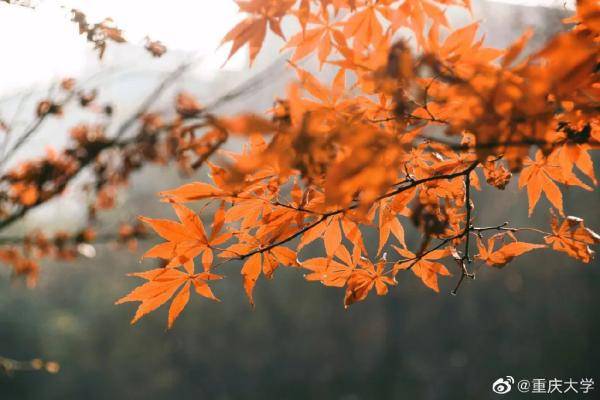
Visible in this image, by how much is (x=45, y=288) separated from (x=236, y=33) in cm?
1181

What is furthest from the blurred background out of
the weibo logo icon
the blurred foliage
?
the weibo logo icon

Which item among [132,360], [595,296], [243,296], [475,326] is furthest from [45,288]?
[595,296]

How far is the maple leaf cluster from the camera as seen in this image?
12.3 inches

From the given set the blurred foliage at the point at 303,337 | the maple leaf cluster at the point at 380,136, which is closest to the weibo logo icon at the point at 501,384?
the maple leaf cluster at the point at 380,136

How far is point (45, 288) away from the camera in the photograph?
10.5 m

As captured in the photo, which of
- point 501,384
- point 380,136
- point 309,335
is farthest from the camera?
point 309,335

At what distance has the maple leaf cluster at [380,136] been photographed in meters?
0.31

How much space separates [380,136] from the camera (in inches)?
12.1

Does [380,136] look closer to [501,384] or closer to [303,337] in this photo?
[501,384]

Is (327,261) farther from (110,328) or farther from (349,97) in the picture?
(110,328)

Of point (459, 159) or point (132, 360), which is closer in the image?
point (459, 159)

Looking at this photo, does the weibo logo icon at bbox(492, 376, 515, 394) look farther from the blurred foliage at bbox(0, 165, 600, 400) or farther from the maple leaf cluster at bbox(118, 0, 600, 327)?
the blurred foliage at bbox(0, 165, 600, 400)

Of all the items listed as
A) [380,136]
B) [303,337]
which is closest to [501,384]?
[380,136]

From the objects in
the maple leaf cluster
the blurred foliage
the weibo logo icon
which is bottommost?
the blurred foliage
